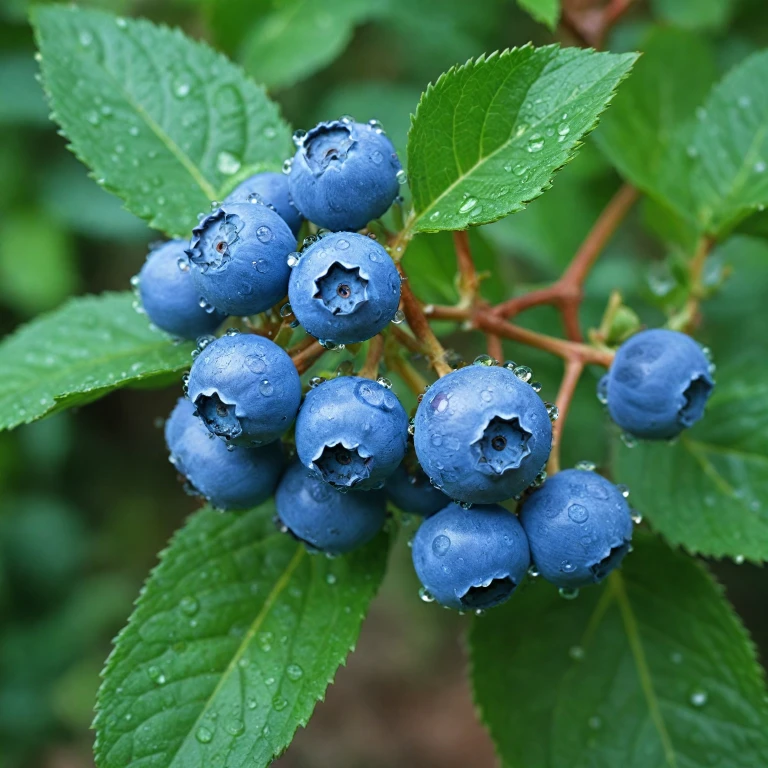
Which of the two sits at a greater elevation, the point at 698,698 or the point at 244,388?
the point at 244,388

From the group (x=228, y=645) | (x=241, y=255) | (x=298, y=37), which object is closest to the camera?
(x=241, y=255)

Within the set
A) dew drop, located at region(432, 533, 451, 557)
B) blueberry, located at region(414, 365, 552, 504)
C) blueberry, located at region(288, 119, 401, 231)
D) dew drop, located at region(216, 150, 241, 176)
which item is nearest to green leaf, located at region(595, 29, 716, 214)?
dew drop, located at region(216, 150, 241, 176)

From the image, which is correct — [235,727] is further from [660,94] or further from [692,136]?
[660,94]

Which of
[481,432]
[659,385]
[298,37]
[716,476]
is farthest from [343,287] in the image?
[298,37]

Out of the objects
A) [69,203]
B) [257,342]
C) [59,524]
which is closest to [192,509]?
[59,524]

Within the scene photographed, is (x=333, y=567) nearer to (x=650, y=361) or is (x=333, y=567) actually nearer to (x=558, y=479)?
(x=558, y=479)

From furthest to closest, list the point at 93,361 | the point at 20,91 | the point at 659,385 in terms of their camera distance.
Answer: the point at 20,91 → the point at 93,361 → the point at 659,385
